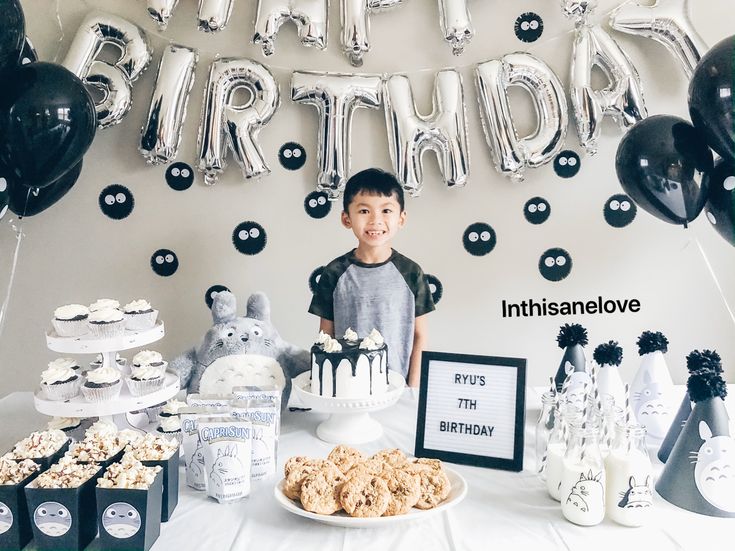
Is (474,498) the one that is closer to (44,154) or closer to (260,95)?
(44,154)

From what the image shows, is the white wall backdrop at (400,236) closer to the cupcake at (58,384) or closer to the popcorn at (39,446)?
the cupcake at (58,384)

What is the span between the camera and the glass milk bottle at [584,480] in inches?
36.2

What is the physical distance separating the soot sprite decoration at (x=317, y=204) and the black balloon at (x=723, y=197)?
111 centimetres

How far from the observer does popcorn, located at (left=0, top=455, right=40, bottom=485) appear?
2.87ft

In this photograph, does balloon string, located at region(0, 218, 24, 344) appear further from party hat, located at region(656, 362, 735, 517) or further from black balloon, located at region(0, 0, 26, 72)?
party hat, located at region(656, 362, 735, 517)

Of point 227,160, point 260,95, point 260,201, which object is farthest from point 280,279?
point 260,95

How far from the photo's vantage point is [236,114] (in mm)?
1811

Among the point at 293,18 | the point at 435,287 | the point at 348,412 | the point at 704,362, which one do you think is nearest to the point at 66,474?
the point at 348,412

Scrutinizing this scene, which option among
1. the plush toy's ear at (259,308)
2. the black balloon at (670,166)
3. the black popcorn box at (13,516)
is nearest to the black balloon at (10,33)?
the plush toy's ear at (259,308)

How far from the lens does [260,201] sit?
6.36 ft

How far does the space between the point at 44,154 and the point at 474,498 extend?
1.15 meters

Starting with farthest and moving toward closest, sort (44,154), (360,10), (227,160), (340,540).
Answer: (227,160) < (360,10) < (44,154) < (340,540)

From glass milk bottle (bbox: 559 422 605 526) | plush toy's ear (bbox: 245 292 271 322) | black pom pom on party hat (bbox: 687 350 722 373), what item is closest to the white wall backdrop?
plush toy's ear (bbox: 245 292 271 322)

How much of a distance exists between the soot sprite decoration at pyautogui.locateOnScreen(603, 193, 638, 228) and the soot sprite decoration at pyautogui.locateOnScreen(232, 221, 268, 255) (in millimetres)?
1179
